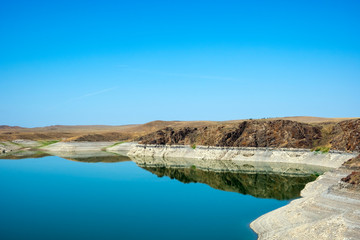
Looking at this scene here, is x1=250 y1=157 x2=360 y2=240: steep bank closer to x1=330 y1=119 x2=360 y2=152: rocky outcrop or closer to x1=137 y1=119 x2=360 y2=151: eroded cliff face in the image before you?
x1=330 y1=119 x2=360 y2=152: rocky outcrop

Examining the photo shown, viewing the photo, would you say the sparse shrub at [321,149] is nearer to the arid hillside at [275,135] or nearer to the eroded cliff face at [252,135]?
the arid hillside at [275,135]

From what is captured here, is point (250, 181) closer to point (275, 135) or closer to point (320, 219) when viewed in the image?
point (320, 219)

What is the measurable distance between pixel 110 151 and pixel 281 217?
8008 cm

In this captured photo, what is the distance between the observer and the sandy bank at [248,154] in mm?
54719

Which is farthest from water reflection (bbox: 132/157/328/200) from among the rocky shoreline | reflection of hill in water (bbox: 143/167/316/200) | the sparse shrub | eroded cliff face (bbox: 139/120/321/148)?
eroded cliff face (bbox: 139/120/321/148)

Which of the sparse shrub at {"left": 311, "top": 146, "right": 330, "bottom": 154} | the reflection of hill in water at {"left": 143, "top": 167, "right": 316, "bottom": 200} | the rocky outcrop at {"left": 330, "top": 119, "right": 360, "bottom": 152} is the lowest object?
the reflection of hill in water at {"left": 143, "top": 167, "right": 316, "bottom": 200}

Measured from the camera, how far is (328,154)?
5591 cm

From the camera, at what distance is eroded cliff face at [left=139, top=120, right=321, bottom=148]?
6581 centimetres

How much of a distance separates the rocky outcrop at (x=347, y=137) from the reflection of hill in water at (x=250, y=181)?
10956 mm

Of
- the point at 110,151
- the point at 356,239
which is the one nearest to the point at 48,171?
the point at 110,151

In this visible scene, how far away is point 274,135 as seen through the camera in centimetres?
6869

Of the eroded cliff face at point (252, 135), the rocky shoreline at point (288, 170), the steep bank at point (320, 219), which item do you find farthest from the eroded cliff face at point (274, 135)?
the steep bank at point (320, 219)

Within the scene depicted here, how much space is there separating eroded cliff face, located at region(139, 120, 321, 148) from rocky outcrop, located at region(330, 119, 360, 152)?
455 centimetres

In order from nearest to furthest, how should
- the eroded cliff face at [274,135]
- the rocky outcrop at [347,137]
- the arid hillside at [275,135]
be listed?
the rocky outcrop at [347,137] → the eroded cliff face at [274,135] → the arid hillside at [275,135]
